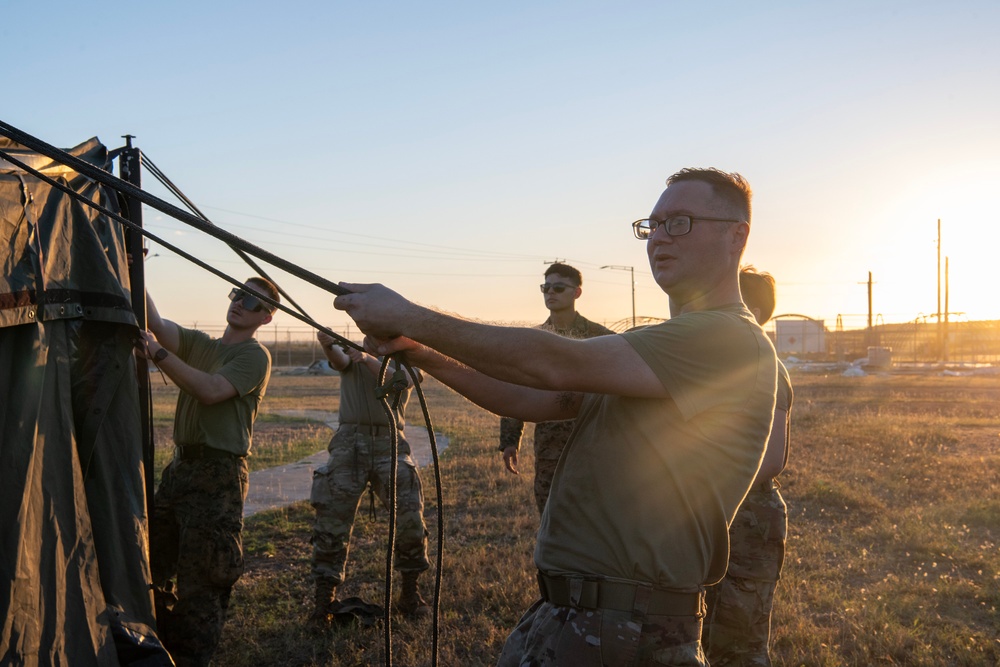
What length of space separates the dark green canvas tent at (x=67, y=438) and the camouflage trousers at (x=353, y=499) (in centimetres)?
205

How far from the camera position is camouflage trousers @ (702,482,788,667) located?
13.1 ft

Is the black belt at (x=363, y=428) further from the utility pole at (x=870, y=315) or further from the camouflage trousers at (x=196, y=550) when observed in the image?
the utility pole at (x=870, y=315)

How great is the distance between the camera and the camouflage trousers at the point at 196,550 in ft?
15.2

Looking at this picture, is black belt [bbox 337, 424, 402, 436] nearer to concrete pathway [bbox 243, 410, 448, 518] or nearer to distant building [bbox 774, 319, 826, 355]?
concrete pathway [bbox 243, 410, 448, 518]

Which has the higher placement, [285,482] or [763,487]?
[763,487]

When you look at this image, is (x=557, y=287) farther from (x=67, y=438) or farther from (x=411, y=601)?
(x=67, y=438)

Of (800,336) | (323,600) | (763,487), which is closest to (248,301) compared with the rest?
(323,600)

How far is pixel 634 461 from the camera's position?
252 centimetres

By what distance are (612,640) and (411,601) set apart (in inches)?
162

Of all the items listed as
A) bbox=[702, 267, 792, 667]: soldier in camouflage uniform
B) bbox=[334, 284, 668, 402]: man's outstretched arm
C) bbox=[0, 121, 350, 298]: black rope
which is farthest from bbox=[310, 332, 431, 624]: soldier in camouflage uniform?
bbox=[334, 284, 668, 402]: man's outstretched arm

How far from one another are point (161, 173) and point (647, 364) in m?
3.30

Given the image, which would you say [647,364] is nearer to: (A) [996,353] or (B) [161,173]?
(B) [161,173]

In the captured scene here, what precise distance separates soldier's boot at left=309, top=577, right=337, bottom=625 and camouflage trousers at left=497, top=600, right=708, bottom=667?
12.1ft

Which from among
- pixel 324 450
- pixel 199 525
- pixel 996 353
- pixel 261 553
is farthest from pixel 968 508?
pixel 996 353
